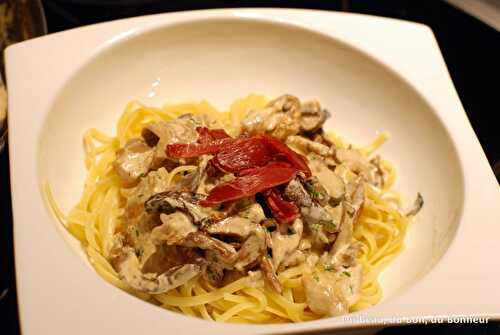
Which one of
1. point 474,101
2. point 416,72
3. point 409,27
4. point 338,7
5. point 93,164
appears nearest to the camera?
point 93,164

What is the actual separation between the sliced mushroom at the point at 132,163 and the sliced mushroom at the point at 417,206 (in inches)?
57.4

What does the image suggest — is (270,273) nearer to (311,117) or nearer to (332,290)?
(332,290)

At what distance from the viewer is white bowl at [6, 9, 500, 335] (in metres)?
1.93

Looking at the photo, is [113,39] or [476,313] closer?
[476,313]

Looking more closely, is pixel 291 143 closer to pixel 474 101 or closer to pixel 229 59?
pixel 229 59

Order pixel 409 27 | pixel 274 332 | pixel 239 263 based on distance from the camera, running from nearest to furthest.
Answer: pixel 274 332 < pixel 239 263 < pixel 409 27

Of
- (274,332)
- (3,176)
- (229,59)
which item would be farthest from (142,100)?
(274,332)

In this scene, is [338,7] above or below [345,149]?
above

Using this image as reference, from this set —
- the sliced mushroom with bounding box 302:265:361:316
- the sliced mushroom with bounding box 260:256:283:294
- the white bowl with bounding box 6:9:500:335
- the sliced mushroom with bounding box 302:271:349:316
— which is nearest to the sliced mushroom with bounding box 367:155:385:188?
the white bowl with bounding box 6:9:500:335

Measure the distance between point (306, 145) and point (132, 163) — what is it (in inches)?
38.2

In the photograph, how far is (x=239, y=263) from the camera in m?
2.28

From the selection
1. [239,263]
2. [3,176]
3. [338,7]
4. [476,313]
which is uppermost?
[338,7]

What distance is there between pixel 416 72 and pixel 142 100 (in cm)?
170

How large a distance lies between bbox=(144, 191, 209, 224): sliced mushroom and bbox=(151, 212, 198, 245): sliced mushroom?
3 cm
